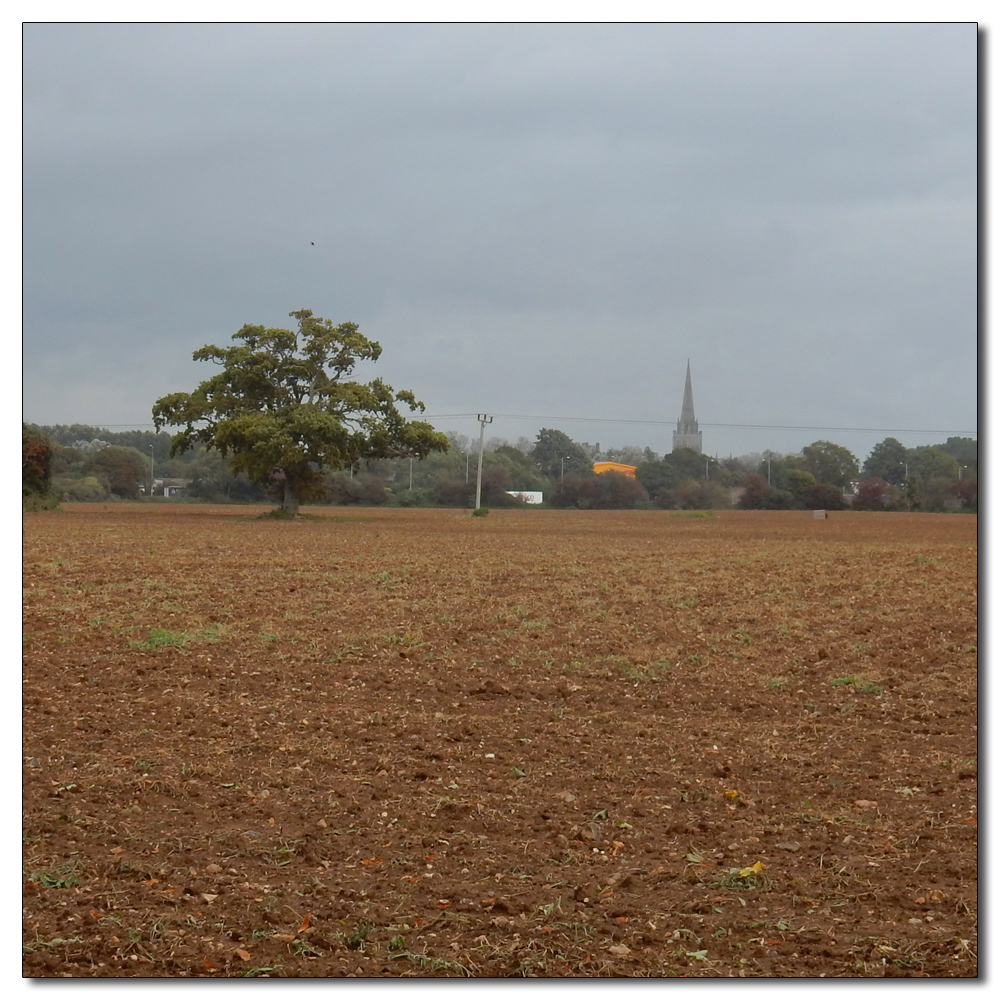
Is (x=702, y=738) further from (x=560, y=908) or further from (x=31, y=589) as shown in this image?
(x=31, y=589)

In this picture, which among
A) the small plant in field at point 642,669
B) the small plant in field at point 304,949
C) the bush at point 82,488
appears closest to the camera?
the small plant in field at point 304,949

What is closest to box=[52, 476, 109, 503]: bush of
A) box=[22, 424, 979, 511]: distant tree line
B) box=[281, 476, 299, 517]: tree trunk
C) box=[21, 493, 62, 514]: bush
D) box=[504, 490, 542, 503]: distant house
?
box=[22, 424, 979, 511]: distant tree line

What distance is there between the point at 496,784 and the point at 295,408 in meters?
39.7

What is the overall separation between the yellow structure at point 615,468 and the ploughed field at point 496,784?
223ft

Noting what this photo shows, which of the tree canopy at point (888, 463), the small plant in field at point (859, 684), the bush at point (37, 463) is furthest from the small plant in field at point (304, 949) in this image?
the tree canopy at point (888, 463)

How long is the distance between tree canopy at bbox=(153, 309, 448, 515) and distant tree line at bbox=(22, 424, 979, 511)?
11129mm

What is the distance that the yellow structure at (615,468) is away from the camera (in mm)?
83250

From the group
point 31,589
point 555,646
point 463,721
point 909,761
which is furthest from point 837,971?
point 31,589

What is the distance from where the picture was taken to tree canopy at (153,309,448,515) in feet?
144

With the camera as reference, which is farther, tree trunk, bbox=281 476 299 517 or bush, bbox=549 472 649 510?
bush, bbox=549 472 649 510

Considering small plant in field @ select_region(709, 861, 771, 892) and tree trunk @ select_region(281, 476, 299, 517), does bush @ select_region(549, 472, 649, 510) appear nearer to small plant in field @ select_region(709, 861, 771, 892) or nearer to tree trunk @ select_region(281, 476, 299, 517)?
tree trunk @ select_region(281, 476, 299, 517)

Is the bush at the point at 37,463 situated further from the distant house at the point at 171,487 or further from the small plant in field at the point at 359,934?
the small plant in field at the point at 359,934

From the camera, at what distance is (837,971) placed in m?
3.94

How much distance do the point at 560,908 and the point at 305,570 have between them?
47.0ft
